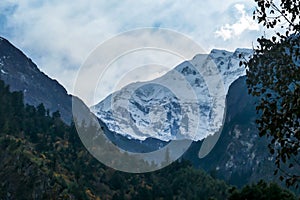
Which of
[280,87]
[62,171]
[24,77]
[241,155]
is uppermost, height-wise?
[24,77]

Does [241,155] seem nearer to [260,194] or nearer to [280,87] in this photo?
[260,194]

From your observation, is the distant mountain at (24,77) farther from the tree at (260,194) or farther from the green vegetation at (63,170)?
the tree at (260,194)

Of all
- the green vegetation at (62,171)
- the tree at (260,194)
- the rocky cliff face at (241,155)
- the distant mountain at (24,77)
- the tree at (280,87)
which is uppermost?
the distant mountain at (24,77)

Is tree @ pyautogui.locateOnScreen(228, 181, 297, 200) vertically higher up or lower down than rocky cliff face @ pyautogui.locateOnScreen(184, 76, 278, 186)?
lower down

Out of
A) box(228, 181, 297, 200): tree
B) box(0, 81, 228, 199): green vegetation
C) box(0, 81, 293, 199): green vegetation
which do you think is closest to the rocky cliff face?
box(0, 81, 293, 199): green vegetation

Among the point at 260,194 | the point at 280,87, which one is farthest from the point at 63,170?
the point at 280,87

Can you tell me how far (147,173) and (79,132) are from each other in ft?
53.4

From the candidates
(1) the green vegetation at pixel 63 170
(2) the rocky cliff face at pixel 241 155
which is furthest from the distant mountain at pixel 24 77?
(1) the green vegetation at pixel 63 170

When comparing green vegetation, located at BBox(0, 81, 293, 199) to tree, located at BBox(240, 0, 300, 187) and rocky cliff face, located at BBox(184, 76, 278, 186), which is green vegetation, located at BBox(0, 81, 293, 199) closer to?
tree, located at BBox(240, 0, 300, 187)

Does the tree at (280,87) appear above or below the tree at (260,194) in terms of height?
below

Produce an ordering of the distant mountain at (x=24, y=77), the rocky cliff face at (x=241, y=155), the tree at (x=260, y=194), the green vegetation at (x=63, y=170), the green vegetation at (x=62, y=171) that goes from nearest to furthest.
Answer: the tree at (x=260, y=194) < the green vegetation at (x=62, y=171) < the green vegetation at (x=63, y=170) < the rocky cliff face at (x=241, y=155) < the distant mountain at (x=24, y=77)

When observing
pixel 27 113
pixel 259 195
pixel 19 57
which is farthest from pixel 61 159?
pixel 19 57

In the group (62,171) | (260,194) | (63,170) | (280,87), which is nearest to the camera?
(280,87)

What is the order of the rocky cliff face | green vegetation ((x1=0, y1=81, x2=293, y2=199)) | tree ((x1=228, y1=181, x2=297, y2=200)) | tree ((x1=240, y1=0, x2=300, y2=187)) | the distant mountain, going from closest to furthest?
tree ((x1=240, y1=0, x2=300, y2=187)), tree ((x1=228, y1=181, x2=297, y2=200)), green vegetation ((x1=0, y1=81, x2=293, y2=199)), the rocky cliff face, the distant mountain
